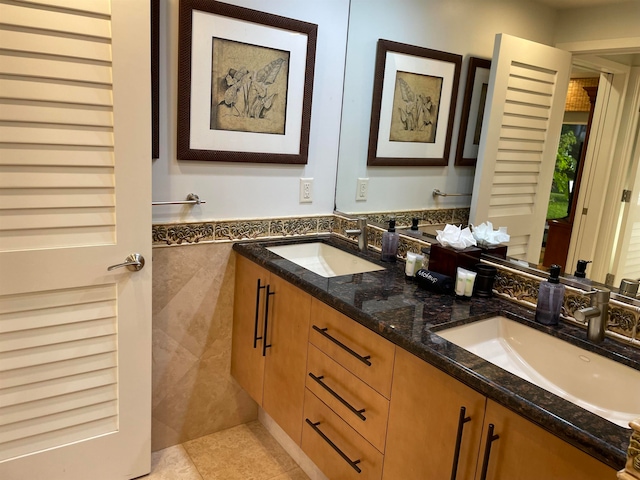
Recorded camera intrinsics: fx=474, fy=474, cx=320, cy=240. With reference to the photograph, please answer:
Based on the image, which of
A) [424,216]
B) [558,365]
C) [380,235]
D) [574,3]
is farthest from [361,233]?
[574,3]

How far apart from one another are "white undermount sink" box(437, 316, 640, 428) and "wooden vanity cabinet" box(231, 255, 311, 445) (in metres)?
0.59

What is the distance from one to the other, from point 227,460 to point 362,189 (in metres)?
1.40

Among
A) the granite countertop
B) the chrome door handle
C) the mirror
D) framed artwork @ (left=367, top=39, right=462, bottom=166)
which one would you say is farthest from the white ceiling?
the chrome door handle

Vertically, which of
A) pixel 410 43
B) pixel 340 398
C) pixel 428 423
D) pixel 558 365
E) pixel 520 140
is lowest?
pixel 340 398

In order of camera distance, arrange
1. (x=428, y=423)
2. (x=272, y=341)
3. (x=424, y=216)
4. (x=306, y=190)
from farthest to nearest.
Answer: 1. (x=306, y=190)
2. (x=424, y=216)
3. (x=272, y=341)
4. (x=428, y=423)

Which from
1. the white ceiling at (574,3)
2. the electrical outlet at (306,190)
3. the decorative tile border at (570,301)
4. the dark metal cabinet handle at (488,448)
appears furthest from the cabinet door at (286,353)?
the white ceiling at (574,3)

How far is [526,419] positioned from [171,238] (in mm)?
1488

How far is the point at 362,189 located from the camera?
231 cm

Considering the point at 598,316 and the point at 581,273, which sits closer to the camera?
the point at 598,316

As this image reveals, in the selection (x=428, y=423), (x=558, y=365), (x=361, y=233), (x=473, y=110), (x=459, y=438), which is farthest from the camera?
(x=361, y=233)

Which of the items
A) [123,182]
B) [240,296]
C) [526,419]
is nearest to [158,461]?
[240,296]

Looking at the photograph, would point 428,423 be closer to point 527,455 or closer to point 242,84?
point 527,455

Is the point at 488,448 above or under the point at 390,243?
under

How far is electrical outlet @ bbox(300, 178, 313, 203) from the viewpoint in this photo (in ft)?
7.40
